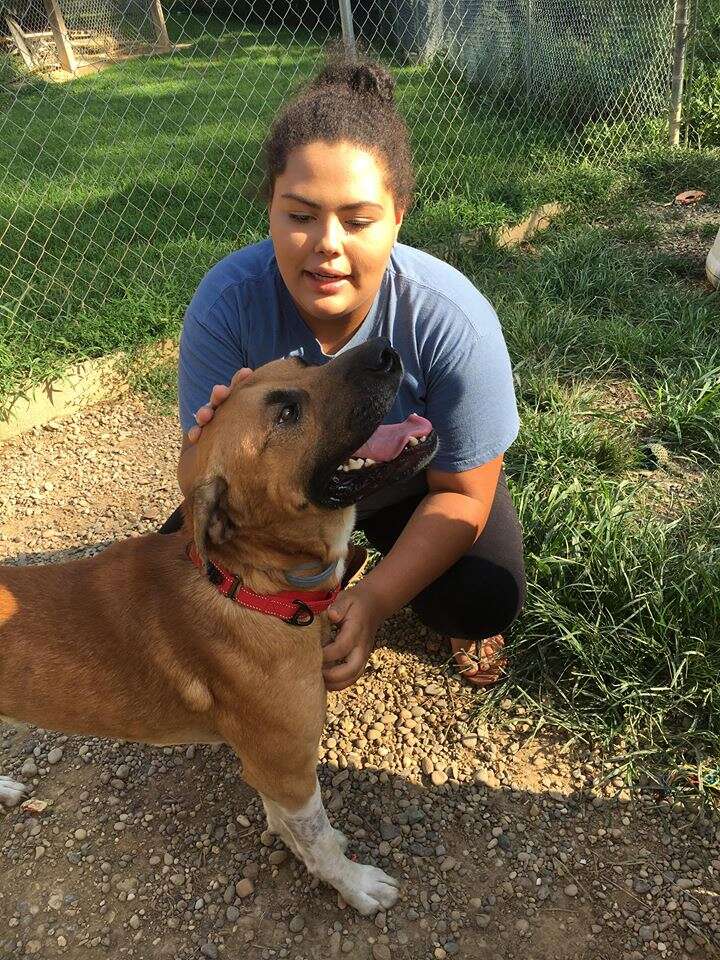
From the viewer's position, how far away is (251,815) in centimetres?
273

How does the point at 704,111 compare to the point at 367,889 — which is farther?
the point at 704,111

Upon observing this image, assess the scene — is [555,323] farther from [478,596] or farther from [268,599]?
[268,599]

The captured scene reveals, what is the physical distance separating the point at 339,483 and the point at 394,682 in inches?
53.8

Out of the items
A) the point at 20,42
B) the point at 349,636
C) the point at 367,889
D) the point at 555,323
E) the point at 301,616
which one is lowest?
the point at 367,889

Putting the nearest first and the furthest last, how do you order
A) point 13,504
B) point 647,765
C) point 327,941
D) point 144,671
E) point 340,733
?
point 144,671, point 327,941, point 647,765, point 340,733, point 13,504

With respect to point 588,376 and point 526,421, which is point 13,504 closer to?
point 526,421

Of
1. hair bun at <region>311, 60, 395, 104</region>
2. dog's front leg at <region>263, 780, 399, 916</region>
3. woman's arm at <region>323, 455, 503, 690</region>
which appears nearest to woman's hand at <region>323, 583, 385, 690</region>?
woman's arm at <region>323, 455, 503, 690</region>

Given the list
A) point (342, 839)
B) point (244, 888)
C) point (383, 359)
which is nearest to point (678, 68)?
point (383, 359)

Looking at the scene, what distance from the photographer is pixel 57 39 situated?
33.4 feet

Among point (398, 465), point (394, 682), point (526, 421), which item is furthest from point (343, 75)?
point (394, 682)

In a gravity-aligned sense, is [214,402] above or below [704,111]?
above

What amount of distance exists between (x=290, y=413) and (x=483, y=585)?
114cm

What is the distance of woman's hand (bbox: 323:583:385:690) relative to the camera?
2.32m

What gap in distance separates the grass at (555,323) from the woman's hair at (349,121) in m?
1.67
